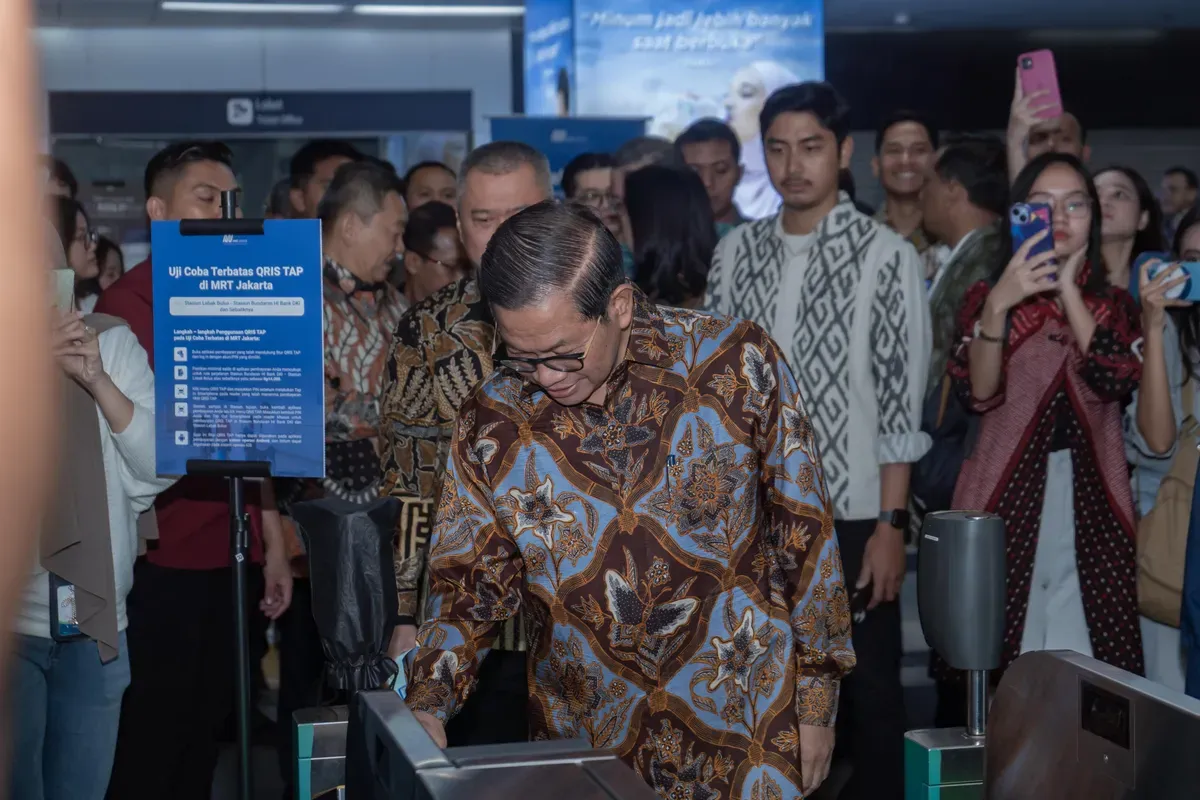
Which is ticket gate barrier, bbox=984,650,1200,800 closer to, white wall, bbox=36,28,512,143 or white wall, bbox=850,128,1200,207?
white wall, bbox=36,28,512,143

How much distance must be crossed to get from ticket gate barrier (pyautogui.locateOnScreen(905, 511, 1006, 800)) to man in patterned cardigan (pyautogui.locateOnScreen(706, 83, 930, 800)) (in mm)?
1319

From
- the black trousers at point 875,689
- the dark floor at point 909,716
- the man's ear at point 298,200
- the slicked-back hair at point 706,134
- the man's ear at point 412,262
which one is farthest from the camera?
the man's ear at point 298,200

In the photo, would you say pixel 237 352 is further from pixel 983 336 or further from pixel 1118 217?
pixel 1118 217

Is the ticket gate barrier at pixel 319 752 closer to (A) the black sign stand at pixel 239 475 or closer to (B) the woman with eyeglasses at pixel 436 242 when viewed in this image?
(A) the black sign stand at pixel 239 475

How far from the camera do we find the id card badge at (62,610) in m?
2.44

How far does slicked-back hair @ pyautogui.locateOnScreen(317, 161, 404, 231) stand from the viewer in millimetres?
3629

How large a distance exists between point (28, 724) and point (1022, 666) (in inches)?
69.4

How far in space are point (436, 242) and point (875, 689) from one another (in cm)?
203

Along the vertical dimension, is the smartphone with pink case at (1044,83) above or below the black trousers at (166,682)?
above

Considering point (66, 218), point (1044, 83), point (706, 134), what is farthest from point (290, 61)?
point (1044, 83)

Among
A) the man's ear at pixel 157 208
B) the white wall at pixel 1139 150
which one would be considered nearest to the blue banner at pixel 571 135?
the man's ear at pixel 157 208

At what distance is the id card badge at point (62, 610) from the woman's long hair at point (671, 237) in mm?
1835

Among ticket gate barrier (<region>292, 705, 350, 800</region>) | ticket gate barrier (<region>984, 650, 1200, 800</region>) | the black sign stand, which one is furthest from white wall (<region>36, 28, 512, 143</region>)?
ticket gate barrier (<region>984, 650, 1200, 800</region>)

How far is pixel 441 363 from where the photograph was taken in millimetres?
2789
